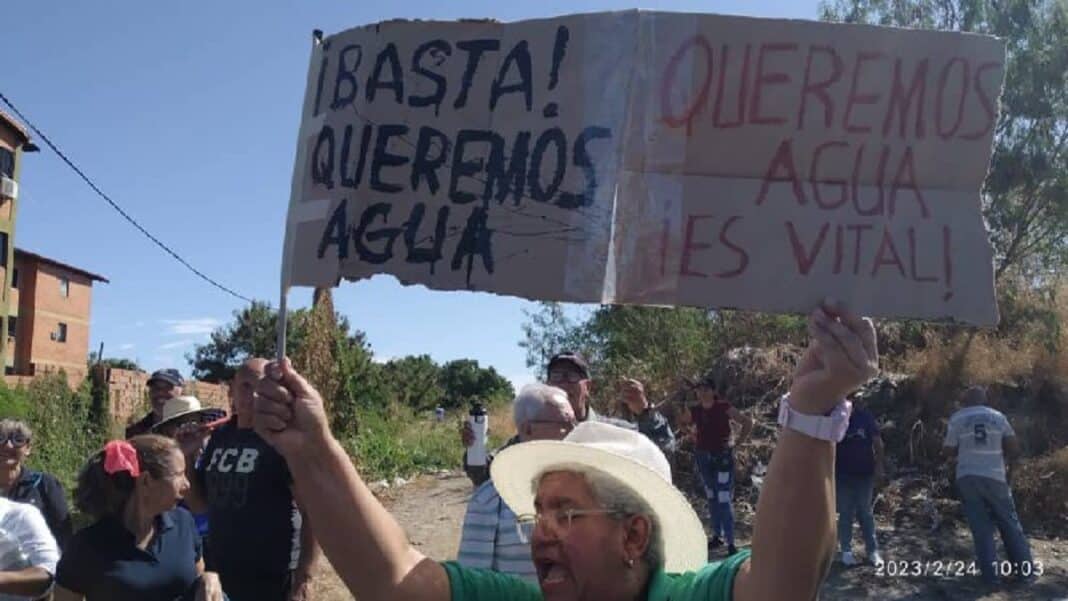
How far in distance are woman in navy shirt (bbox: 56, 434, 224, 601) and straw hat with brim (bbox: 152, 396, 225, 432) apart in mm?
2020

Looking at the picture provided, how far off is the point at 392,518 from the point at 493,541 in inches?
50.3

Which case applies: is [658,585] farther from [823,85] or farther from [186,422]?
[186,422]

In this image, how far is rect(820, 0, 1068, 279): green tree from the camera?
1641 cm

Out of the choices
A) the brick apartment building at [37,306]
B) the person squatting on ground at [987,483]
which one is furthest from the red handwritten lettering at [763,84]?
the brick apartment building at [37,306]

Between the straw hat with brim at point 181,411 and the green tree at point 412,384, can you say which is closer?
the straw hat with brim at point 181,411

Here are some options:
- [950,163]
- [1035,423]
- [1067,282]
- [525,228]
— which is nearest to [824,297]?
[950,163]

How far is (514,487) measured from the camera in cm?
254

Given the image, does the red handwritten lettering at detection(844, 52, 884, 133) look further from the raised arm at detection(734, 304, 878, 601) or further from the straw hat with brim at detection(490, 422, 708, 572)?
the straw hat with brim at detection(490, 422, 708, 572)

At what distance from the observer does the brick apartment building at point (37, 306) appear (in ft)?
128

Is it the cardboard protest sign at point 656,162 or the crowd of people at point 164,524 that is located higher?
the cardboard protest sign at point 656,162

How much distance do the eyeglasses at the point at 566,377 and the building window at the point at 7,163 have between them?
3864 centimetres

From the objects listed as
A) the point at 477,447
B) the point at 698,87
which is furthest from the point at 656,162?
the point at 477,447
